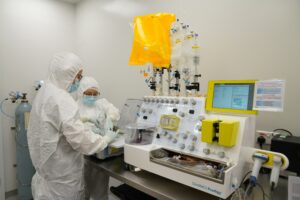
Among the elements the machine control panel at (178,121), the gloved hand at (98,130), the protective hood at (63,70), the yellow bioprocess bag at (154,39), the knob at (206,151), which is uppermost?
the yellow bioprocess bag at (154,39)

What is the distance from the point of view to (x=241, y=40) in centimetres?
160

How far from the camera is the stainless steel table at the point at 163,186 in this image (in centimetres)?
113

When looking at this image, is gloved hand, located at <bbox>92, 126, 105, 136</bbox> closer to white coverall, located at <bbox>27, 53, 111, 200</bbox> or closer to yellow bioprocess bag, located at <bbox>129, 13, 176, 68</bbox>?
white coverall, located at <bbox>27, 53, 111, 200</bbox>

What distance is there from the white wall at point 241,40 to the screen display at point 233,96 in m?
0.42

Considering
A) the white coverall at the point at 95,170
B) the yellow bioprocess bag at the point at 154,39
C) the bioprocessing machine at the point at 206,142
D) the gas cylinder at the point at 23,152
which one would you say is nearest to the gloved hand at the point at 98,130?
the white coverall at the point at 95,170

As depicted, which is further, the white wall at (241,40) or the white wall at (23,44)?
the white wall at (23,44)

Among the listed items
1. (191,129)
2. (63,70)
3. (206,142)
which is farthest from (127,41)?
(206,142)

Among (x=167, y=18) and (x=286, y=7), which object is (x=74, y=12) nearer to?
(x=167, y=18)

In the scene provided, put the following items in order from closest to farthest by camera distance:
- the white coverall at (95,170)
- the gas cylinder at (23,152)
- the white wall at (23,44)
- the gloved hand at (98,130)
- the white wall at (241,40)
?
the white wall at (241,40)
the gloved hand at (98,130)
the white coverall at (95,170)
the gas cylinder at (23,152)
the white wall at (23,44)

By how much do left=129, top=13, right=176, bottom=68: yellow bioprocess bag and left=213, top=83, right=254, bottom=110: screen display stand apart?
0.46 m

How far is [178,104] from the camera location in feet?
4.60

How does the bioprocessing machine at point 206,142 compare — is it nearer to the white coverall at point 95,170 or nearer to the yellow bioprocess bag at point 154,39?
the yellow bioprocess bag at point 154,39

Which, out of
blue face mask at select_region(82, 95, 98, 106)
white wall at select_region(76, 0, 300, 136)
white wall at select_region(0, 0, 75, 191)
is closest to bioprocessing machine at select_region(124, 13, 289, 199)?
white wall at select_region(76, 0, 300, 136)

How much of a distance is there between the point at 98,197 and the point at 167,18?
5.99ft
